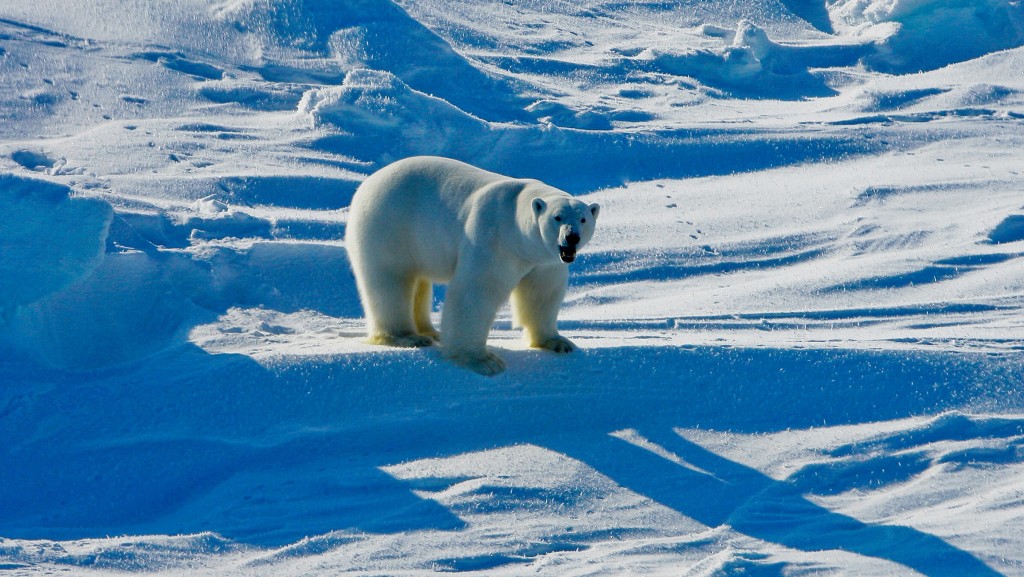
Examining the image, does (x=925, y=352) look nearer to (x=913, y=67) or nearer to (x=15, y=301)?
(x=15, y=301)

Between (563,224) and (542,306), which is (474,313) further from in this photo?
(563,224)

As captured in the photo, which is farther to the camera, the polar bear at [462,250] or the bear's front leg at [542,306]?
the bear's front leg at [542,306]

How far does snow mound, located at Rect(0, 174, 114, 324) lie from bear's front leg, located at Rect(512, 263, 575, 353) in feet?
7.47

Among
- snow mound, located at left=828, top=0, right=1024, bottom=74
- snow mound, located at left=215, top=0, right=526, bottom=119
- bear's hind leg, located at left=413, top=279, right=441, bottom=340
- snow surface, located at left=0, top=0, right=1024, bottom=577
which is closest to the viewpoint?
snow surface, located at left=0, top=0, right=1024, bottom=577

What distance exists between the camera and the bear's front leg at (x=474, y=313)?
523 centimetres

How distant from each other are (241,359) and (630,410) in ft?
5.93

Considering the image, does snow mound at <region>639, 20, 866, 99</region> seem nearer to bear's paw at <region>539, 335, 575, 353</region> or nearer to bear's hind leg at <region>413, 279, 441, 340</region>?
bear's hind leg at <region>413, 279, 441, 340</region>

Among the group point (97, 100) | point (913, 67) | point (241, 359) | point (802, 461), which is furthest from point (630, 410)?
point (913, 67)

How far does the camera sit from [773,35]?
12992 mm

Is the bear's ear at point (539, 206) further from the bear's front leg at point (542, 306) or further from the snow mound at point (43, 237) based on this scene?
the snow mound at point (43, 237)

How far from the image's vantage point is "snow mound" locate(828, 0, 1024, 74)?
1262cm

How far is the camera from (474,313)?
5.24m

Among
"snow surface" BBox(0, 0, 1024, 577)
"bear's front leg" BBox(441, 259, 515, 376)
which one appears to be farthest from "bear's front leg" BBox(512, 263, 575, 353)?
"bear's front leg" BBox(441, 259, 515, 376)

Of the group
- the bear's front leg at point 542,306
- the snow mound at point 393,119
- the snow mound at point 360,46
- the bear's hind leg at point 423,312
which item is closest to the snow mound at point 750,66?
the snow mound at point 360,46
